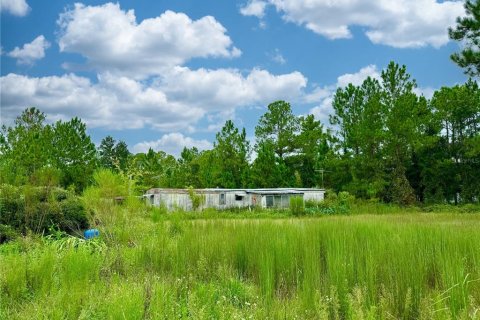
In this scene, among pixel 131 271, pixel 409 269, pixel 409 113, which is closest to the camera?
pixel 409 269

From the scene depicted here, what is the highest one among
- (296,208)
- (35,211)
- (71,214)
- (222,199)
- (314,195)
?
(35,211)

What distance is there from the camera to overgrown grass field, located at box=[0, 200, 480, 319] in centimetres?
410

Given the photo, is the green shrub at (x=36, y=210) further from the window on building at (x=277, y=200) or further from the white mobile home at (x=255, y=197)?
the window on building at (x=277, y=200)

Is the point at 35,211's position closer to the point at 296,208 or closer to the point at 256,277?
the point at 256,277

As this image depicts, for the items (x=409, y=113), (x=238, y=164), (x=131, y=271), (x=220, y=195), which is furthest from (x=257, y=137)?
(x=131, y=271)

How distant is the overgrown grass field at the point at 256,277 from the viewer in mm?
4098

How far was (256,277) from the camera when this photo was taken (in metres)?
5.78

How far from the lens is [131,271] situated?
604 centimetres

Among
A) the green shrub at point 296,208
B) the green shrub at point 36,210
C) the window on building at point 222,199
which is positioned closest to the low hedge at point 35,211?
the green shrub at point 36,210

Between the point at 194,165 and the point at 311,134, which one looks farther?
the point at 194,165

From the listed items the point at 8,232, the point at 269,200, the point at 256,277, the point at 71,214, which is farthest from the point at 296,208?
the point at 256,277

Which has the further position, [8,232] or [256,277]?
[8,232]

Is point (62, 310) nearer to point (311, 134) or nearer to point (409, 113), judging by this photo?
point (409, 113)

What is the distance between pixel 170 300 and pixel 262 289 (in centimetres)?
122
